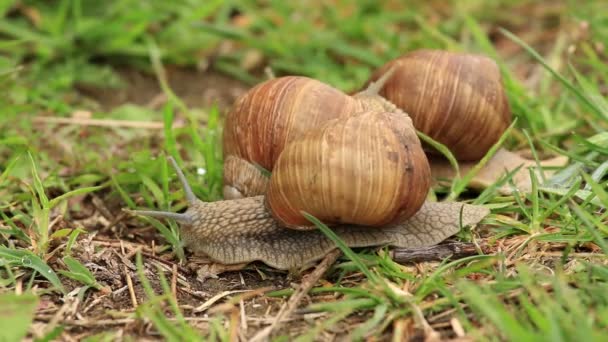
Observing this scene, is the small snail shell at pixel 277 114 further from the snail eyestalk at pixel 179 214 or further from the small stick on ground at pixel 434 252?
the small stick on ground at pixel 434 252

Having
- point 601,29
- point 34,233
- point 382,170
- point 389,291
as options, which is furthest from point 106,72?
point 601,29

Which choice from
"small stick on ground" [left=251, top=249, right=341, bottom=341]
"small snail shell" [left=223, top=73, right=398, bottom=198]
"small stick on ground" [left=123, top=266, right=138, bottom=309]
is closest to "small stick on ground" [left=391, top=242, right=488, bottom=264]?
"small stick on ground" [left=251, top=249, right=341, bottom=341]

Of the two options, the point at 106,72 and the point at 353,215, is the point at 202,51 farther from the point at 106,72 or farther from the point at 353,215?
the point at 353,215

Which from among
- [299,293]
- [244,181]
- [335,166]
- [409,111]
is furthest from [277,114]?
[299,293]

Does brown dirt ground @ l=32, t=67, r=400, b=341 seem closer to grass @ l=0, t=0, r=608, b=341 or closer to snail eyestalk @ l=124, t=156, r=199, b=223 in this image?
grass @ l=0, t=0, r=608, b=341

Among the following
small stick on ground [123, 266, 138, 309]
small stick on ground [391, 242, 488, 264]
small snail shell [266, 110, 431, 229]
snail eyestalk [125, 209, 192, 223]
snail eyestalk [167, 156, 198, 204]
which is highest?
small snail shell [266, 110, 431, 229]
